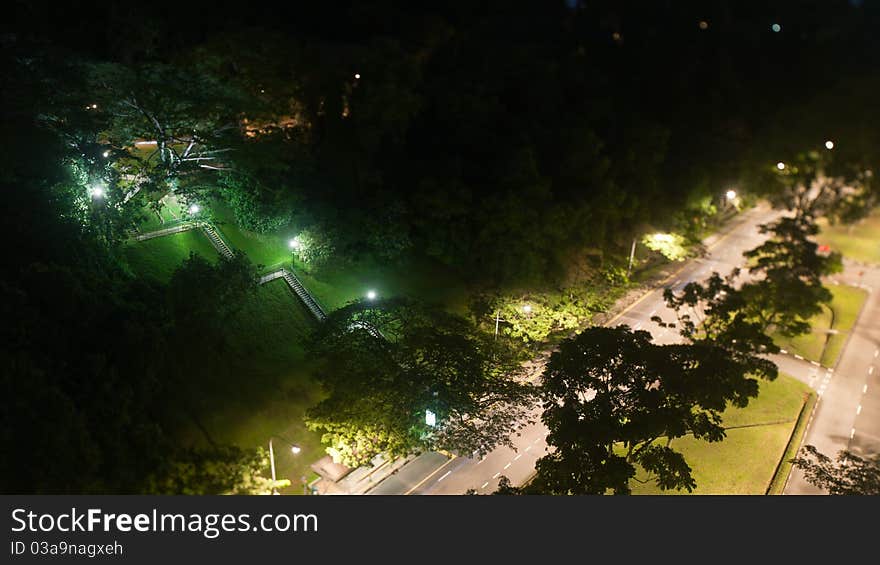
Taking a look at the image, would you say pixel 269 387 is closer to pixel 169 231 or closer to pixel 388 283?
pixel 388 283

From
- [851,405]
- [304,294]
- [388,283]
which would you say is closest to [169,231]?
[304,294]

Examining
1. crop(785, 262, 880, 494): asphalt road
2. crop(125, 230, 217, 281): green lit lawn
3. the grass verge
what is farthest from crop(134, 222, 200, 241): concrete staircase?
crop(785, 262, 880, 494): asphalt road

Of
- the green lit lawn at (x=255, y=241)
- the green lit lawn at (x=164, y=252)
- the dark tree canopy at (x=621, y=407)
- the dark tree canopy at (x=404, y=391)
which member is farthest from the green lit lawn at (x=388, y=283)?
the dark tree canopy at (x=621, y=407)

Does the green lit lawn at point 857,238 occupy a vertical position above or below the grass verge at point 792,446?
above

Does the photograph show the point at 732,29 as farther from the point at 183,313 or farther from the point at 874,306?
the point at 183,313

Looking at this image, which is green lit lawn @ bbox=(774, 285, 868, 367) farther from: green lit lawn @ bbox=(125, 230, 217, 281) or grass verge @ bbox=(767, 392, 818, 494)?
green lit lawn @ bbox=(125, 230, 217, 281)

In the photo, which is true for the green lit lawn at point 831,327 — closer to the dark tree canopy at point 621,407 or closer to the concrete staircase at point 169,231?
the dark tree canopy at point 621,407
